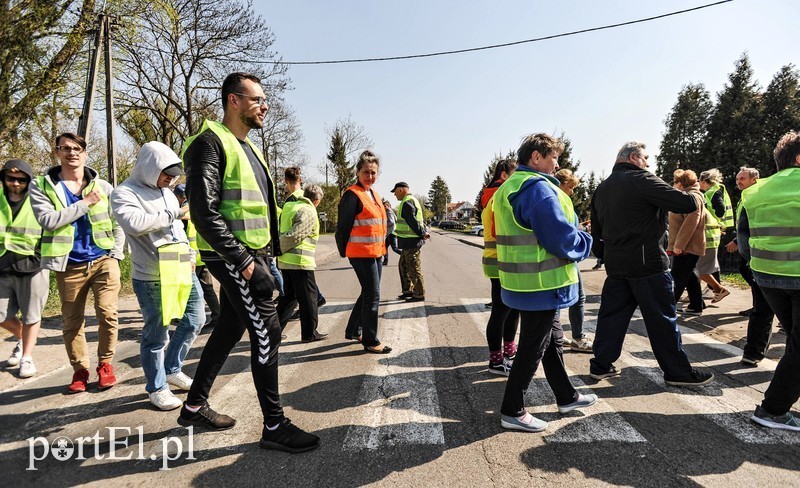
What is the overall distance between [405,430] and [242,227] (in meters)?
1.73

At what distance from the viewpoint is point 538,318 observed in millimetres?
2850

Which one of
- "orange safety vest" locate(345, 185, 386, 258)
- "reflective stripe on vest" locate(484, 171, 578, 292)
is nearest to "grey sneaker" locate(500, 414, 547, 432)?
"reflective stripe on vest" locate(484, 171, 578, 292)

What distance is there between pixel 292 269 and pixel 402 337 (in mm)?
1612

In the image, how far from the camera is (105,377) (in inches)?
144

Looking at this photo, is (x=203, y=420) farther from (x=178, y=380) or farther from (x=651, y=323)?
(x=651, y=323)

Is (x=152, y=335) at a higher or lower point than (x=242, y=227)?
lower

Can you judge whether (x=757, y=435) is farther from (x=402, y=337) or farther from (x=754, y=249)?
(x=402, y=337)

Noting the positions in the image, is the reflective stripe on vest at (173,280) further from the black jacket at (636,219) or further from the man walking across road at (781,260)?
the man walking across road at (781,260)

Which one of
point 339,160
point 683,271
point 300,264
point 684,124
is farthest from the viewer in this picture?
point 339,160

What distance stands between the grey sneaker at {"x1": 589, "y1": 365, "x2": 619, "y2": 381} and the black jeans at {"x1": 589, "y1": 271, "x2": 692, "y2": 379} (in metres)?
0.03

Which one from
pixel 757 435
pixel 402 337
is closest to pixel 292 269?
pixel 402 337

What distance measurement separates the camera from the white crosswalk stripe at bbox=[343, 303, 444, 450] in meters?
2.79

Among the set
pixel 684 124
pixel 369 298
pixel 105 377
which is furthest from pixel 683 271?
pixel 684 124

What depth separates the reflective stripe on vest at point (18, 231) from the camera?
3773mm
